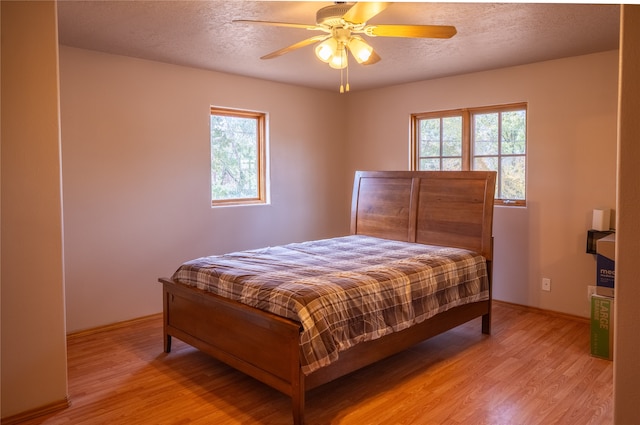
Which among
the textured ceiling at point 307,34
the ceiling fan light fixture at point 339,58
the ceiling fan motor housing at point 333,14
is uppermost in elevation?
the textured ceiling at point 307,34

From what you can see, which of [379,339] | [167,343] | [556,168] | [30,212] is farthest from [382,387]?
[556,168]

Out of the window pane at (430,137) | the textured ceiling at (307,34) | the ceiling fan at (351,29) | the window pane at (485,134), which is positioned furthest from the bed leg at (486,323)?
the ceiling fan at (351,29)

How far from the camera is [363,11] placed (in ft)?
7.45

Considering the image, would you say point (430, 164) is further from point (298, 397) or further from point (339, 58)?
point (298, 397)

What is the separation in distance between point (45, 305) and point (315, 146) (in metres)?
3.57

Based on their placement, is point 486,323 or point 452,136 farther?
point 452,136

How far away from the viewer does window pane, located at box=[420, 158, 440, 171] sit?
508 centimetres

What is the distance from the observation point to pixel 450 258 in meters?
3.54

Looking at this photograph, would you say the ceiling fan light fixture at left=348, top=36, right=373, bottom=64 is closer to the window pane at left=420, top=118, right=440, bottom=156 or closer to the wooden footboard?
the wooden footboard

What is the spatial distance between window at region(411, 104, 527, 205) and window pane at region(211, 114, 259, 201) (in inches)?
69.3

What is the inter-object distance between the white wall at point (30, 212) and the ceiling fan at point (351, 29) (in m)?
1.06

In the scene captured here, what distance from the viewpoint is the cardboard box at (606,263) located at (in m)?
3.39

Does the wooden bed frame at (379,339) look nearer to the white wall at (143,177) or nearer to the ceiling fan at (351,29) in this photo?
the white wall at (143,177)

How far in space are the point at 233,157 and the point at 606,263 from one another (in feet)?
11.2
